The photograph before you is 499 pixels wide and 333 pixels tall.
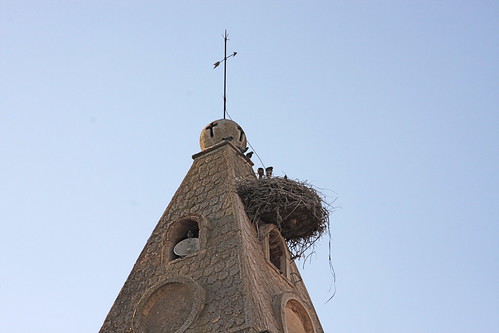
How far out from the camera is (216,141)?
16.9m

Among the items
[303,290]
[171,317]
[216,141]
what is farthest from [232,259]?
[216,141]

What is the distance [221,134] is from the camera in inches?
668

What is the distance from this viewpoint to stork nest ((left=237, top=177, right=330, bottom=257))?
48.3ft

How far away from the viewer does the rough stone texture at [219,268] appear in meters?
12.3

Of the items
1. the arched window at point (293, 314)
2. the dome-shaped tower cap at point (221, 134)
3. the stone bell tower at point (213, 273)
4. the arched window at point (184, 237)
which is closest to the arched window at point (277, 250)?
the stone bell tower at point (213, 273)

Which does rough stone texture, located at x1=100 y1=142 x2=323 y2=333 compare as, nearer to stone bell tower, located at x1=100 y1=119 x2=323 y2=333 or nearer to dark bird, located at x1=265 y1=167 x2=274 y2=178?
stone bell tower, located at x1=100 y1=119 x2=323 y2=333

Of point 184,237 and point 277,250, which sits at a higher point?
point 184,237

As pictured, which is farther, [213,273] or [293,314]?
[293,314]

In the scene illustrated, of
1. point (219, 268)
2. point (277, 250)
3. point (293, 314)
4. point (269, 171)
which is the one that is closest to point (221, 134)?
point (269, 171)

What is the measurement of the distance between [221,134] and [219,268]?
437 cm

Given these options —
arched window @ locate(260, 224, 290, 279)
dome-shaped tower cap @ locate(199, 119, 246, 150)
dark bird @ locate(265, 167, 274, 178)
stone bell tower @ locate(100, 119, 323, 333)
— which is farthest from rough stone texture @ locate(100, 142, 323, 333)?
dome-shaped tower cap @ locate(199, 119, 246, 150)

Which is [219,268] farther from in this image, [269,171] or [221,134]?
[221,134]

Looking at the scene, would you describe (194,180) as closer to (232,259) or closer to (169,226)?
(169,226)

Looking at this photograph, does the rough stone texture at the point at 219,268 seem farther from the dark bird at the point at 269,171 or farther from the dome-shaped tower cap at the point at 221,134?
the dome-shaped tower cap at the point at 221,134
